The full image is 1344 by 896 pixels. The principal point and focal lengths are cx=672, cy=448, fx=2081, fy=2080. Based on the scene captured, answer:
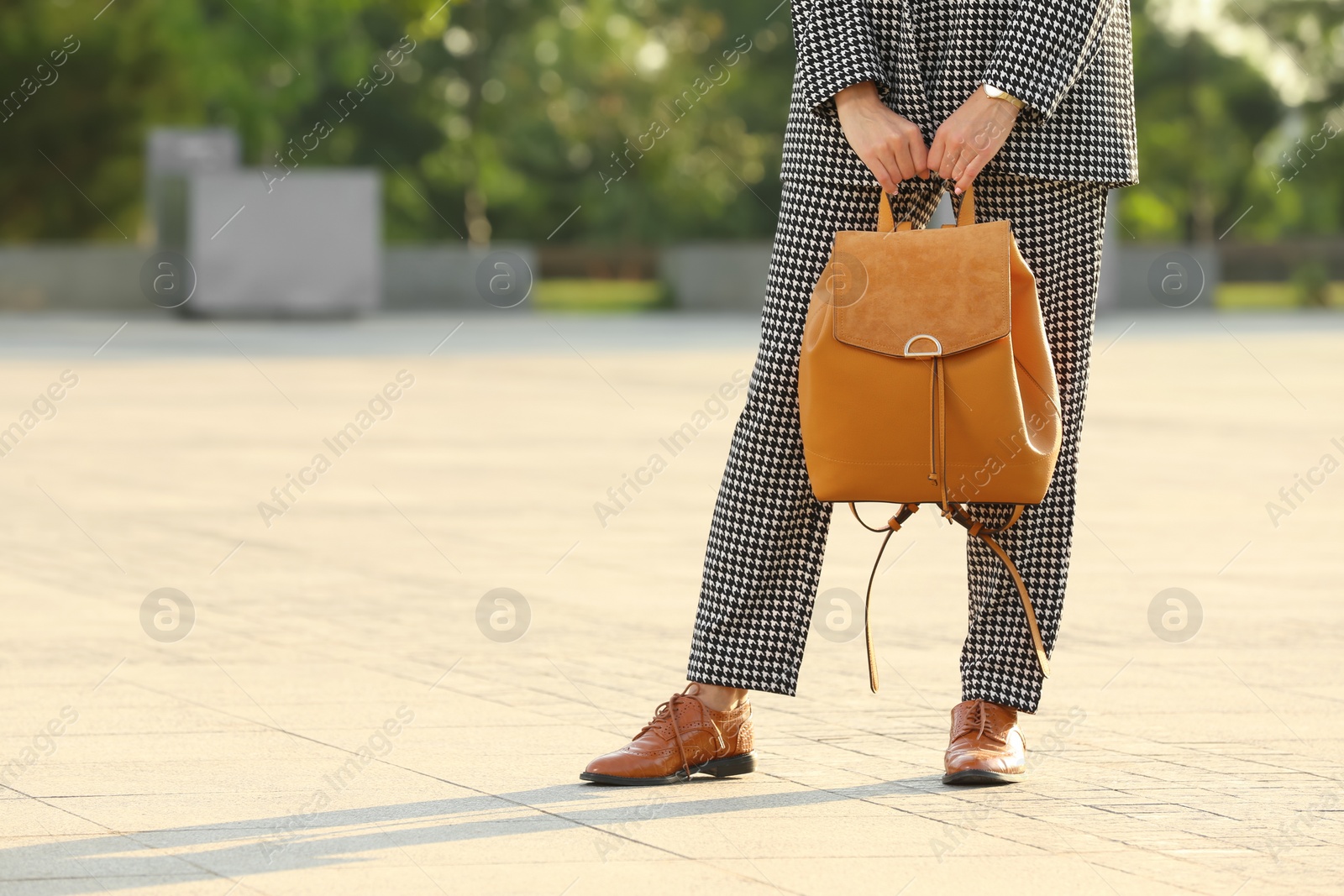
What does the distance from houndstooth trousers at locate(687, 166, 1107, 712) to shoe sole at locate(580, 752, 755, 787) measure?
0.47 feet

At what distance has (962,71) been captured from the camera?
3.77 m

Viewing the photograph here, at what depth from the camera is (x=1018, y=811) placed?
3553 mm

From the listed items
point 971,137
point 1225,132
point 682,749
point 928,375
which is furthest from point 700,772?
point 1225,132

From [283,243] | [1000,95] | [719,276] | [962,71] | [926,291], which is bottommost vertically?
[926,291]

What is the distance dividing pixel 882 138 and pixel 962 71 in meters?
0.26

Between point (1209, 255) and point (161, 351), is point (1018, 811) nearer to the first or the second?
point (161, 351)

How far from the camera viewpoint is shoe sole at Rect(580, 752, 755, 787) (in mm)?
3736

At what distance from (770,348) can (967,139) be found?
53 cm

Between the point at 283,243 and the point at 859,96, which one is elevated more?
the point at 283,243

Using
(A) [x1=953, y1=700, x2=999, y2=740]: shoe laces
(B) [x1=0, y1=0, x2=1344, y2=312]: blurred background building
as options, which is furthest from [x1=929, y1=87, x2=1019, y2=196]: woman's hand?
(B) [x1=0, y1=0, x2=1344, y2=312]: blurred background building

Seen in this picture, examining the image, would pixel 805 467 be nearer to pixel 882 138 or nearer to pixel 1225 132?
pixel 882 138

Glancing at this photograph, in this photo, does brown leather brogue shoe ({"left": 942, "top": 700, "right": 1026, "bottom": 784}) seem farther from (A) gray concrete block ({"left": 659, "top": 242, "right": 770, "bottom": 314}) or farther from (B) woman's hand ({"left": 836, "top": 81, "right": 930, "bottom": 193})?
(A) gray concrete block ({"left": 659, "top": 242, "right": 770, "bottom": 314})

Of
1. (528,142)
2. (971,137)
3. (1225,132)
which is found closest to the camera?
(971,137)

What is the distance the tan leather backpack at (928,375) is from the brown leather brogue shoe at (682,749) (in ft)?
1.64
